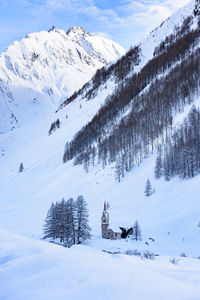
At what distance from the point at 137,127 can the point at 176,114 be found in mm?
14144

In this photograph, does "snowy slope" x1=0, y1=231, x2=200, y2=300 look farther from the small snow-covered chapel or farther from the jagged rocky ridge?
the jagged rocky ridge

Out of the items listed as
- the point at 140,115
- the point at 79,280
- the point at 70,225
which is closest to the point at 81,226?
the point at 70,225

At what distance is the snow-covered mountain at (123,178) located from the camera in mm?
8141

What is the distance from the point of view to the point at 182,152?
58.4 m

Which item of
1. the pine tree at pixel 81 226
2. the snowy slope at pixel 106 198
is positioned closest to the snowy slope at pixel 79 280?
the snowy slope at pixel 106 198

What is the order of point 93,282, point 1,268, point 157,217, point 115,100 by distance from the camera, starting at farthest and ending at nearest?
point 115,100 < point 157,217 < point 1,268 < point 93,282

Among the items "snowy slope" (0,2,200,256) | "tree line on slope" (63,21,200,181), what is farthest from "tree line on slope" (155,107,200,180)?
"tree line on slope" (63,21,200,181)

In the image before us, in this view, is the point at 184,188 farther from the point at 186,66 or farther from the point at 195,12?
the point at 195,12

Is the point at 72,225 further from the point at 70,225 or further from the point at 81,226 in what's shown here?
the point at 81,226

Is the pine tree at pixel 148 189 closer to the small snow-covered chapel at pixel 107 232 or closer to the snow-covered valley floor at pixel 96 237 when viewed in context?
the snow-covered valley floor at pixel 96 237

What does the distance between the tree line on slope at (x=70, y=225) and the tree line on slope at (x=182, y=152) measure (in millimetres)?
25440

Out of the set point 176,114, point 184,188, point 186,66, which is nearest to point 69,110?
point 186,66

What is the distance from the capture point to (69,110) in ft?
590

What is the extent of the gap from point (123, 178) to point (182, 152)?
17605 mm
